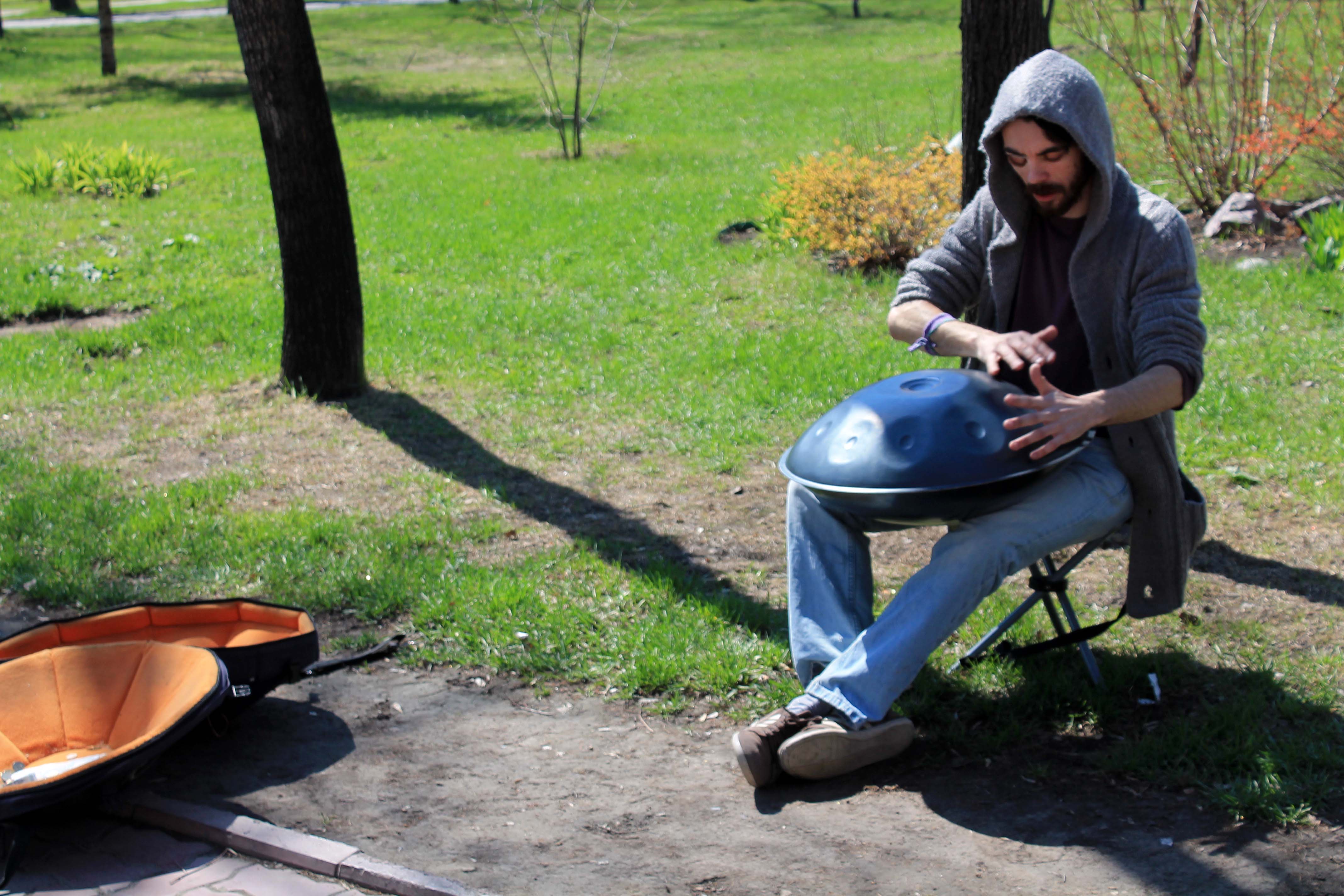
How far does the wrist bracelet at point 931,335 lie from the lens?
3.54m

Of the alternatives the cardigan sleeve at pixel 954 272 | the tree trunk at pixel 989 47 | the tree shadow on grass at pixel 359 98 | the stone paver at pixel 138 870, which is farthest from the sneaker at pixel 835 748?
the tree shadow on grass at pixel 359 98

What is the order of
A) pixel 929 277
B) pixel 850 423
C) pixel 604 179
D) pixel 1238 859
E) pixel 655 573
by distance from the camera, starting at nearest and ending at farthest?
pixel 1238 859 < pixel 850 423 < pixel 929 277 < pixel 655 573 < pixel 604 179

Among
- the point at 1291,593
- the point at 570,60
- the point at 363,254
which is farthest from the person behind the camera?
the point at 570,60

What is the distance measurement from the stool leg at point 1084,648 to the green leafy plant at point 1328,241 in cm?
550

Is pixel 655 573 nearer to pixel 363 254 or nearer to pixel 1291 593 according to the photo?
pixel 1291 593

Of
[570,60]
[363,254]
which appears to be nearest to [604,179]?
[363,254]

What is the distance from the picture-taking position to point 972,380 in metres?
3.22

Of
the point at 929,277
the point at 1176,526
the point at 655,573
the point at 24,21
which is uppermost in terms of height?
the point at 24,21

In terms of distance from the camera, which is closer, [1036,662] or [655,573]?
[1036,662]

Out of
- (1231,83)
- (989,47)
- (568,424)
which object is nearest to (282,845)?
(568,424)

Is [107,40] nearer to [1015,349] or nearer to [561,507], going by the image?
[561,507]

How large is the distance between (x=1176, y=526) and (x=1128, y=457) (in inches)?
8.7

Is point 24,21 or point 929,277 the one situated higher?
point 24,21

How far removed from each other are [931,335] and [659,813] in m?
1.52
